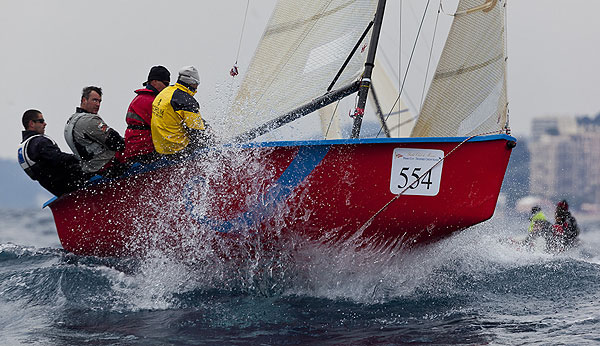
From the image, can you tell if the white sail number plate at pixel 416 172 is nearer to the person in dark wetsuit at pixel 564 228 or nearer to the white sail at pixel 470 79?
the white sail at pixel 470 79

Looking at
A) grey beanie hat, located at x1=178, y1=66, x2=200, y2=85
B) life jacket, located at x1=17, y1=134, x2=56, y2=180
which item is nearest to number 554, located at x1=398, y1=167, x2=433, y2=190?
grey beanie hat, located at x1=178, y1=66, x2=200, y2=85

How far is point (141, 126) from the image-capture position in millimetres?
4938

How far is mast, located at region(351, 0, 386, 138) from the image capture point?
4.64m

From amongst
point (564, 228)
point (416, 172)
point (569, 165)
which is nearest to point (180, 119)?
point (416, 172)

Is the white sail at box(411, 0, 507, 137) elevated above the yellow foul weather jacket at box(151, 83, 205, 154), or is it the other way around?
the white sail at box(411, 0, 507, 137)

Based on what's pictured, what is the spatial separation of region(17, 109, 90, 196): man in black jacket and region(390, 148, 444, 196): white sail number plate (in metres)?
2.39

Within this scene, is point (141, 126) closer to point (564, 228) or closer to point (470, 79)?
point (470, 79)

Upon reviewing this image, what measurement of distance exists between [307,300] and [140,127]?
1816 millimetres

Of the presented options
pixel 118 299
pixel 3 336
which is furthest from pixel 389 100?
pixel 3 336

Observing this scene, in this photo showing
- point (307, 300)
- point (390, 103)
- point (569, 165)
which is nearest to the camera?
point (307, 300)

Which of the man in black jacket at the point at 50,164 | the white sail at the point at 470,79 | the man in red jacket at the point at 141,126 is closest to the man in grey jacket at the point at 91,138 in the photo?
the man in black jacket at the point at 50,164

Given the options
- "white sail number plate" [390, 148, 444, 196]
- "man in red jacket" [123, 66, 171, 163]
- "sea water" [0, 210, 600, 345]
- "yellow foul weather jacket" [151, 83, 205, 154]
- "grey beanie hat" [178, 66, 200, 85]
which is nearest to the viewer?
"sea water" [0, 210, 600, 345]

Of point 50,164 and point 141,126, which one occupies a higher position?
point 141,126

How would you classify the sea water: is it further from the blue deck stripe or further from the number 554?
the number 554
